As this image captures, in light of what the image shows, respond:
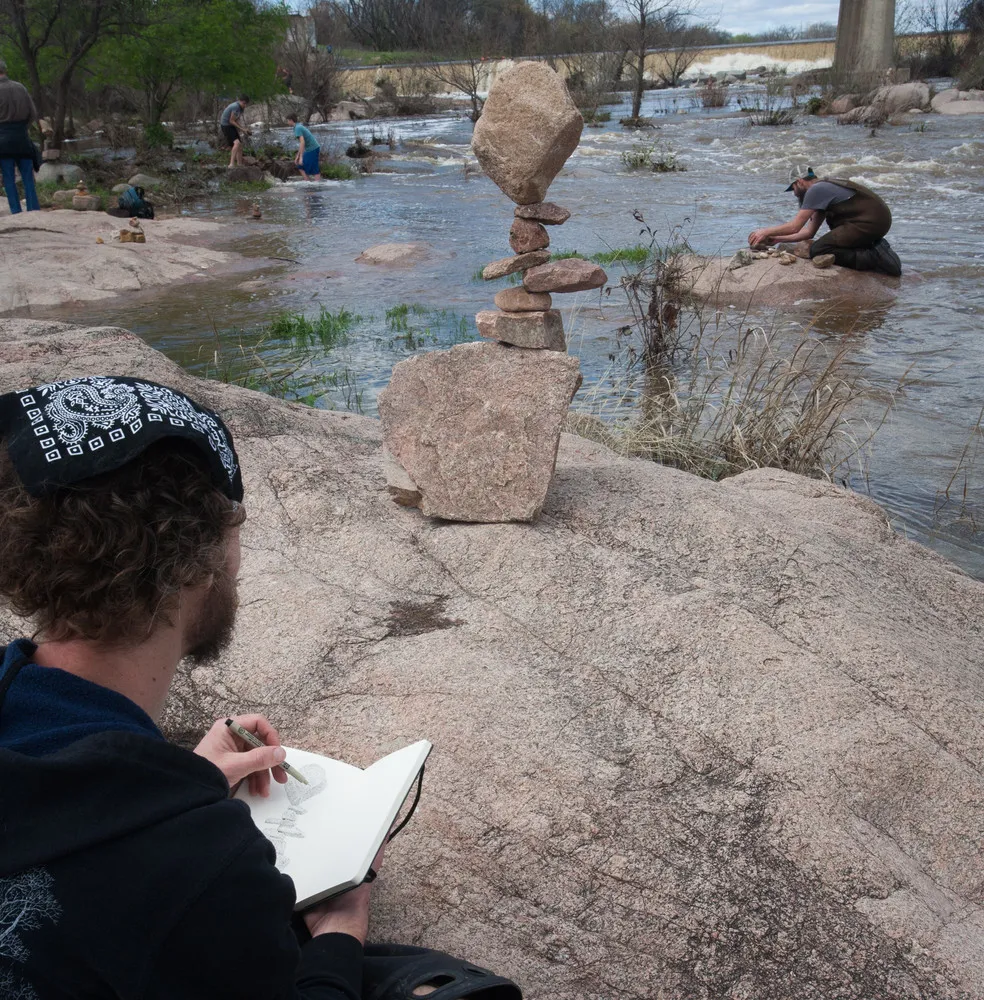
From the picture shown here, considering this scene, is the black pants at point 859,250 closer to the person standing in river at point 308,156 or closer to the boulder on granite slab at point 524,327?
the boulder on granite slab at point 524,327

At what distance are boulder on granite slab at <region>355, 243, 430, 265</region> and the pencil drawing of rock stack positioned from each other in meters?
8.12

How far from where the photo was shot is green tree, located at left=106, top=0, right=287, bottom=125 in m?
19.3

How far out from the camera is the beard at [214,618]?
4.83 feet

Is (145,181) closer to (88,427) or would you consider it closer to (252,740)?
(252,740)

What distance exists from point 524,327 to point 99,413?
8.72 ft

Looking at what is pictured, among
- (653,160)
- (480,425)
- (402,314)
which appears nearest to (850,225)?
(402,314)

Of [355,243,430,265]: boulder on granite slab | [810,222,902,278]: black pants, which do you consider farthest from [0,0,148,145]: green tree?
[810,222,902,278]: black pants

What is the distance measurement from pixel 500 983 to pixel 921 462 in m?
A: 4.81

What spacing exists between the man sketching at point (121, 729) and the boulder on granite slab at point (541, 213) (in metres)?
2.60

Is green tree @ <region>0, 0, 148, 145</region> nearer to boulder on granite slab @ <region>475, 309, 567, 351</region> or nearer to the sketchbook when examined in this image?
boulder on granite slab @ <region>475, 309, 567, 351</region>

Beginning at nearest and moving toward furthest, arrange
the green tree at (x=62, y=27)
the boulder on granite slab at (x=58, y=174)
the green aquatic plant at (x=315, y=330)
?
the green aquatic plant at (x=315, y=330)
the boulder on granite slab at (x=58, y=174)
the green tree at (x=62, y=27)

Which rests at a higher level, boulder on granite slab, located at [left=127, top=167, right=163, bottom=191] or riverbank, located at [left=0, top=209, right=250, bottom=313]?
Result: boulder on granite slab, located at [left=127, top=167, right=163, bottom=191]

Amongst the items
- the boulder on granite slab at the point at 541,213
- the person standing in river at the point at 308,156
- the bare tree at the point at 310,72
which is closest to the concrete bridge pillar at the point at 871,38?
the bare tree at the point at 310,72

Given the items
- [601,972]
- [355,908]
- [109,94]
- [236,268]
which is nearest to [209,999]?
[355,908]
